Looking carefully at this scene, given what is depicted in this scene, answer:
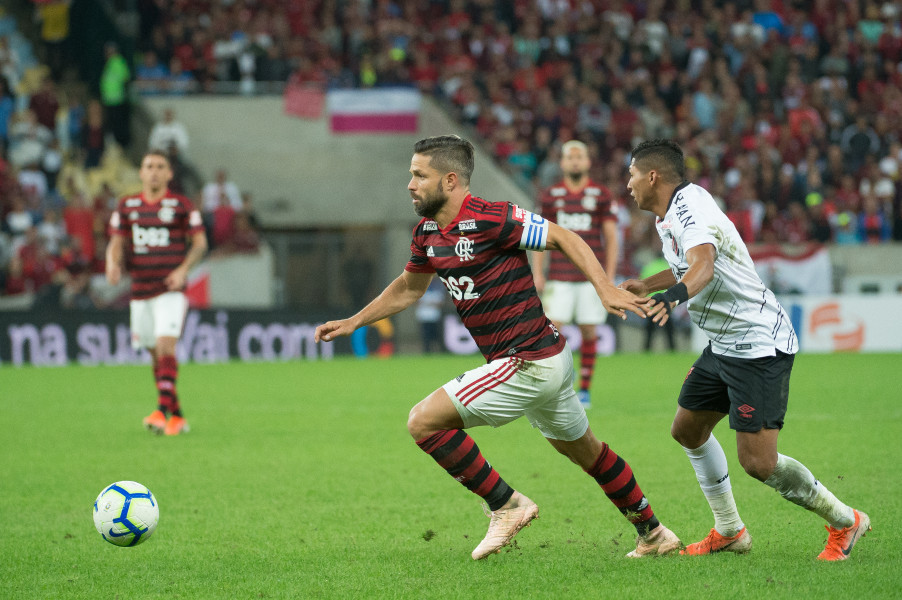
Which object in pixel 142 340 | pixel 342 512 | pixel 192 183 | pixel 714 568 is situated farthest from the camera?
pixel 192 183

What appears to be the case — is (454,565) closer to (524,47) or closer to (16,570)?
(16,570)

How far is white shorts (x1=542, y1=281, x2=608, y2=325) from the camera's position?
1169cm

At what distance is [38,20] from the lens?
84.1 ft

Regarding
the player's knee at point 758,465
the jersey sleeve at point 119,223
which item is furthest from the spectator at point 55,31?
the player's knee at point 758,465

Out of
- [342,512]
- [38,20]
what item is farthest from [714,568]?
[38,20]

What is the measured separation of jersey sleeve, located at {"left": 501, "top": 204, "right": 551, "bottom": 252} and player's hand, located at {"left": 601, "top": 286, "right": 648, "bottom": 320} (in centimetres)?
50

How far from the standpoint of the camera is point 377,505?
22.8ft

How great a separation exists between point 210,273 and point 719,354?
660 inches

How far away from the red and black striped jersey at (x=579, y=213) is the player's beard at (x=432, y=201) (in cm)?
650

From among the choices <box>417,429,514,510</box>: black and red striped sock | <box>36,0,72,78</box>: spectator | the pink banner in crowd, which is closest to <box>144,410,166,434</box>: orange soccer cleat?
<box>417,429,514,510</box>: black and red striped sock

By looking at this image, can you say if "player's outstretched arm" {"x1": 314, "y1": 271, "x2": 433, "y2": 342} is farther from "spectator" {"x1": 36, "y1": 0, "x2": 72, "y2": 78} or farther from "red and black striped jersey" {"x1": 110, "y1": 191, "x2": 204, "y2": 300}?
"spectator" {"x1": 36, "y1": 0, "x2": 72, "y2": 78}

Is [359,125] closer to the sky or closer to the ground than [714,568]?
closer to the sky

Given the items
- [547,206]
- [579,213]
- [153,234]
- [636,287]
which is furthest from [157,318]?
[636,287]

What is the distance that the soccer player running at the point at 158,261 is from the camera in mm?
10289
